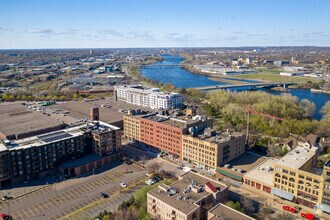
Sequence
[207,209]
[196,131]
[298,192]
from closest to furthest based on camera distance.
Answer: [207,209] < [298,192] < [196,131]

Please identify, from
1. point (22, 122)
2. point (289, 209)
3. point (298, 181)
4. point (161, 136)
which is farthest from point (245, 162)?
point (22, 122)

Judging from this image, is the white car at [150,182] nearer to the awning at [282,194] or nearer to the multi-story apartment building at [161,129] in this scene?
the multi-story apartment building at [161,129]

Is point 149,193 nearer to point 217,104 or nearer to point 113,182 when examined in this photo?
point 113,182

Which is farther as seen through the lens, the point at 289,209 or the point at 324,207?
the point at 289,209

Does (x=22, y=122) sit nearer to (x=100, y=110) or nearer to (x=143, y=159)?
(x=100, y=110)

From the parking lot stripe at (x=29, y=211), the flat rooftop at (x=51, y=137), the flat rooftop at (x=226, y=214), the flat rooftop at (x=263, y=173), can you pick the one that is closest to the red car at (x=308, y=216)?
the flat rooftop at (x=263, y=173)

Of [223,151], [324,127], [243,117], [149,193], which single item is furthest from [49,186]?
[324,127]

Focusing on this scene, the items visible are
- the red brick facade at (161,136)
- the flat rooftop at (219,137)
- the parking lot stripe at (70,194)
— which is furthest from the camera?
the red brick facade at (161,136)
